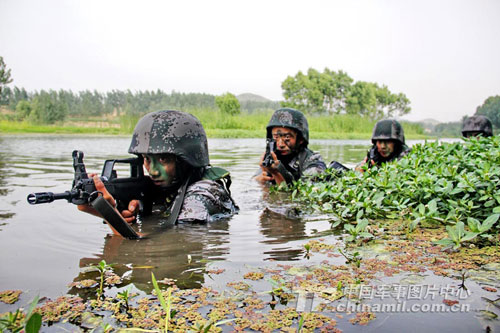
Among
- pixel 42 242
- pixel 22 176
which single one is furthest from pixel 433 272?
pixel 22 176

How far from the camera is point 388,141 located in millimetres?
7523

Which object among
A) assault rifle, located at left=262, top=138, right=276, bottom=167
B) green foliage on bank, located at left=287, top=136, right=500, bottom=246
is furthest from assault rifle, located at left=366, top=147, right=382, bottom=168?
assault rifle, located at left=262, top=138, right=276, bottom=167

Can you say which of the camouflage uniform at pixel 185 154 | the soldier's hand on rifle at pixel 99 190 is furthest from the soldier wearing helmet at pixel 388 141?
the soldier's hand on rifle at pixel 99 190

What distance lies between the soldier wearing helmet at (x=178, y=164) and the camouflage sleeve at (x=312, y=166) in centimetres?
262

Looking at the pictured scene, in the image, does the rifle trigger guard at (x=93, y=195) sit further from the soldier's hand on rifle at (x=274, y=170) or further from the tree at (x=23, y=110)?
the tree at (x=23, y=110)

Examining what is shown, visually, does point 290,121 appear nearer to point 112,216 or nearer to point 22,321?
point 112,216

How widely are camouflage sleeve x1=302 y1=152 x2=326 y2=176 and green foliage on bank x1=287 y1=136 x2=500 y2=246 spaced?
1364 millimetres

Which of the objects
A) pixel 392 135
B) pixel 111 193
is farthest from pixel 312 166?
pixel 111 193

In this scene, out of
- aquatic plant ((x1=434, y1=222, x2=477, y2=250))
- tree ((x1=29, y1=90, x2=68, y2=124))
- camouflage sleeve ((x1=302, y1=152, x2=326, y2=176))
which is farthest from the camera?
tree ((x1=29, y1=90, x2=68, y2=124))

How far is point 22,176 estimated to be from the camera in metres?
7.31

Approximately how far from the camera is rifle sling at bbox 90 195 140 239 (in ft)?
10.1

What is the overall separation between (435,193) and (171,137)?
260 cm

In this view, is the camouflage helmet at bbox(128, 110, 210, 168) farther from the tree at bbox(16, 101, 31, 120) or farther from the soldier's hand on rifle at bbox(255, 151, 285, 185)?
the tree at bbox(16, 101, 31, 120)

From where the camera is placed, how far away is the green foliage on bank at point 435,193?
11.0ft
